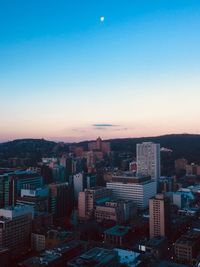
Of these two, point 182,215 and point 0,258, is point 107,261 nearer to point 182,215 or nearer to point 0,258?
point 0,258

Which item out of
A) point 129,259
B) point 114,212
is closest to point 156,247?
point 129,259

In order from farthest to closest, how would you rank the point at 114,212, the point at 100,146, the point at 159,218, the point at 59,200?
1. the point at 100,146
2. the point at 59,200
3. the point at 114,212
4. the point at 159,218

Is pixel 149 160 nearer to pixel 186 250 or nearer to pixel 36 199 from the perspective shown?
pixel 36 199

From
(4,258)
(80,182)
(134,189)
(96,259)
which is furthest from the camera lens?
(80,182)

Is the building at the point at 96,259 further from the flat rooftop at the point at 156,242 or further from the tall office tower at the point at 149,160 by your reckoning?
the tall office tower at the point at 149,160

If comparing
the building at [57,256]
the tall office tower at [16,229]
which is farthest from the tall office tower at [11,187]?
the building at [57,256]

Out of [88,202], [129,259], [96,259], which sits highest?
[96,259]

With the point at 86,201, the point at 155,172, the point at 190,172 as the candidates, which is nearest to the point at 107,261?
the point at 86,201
